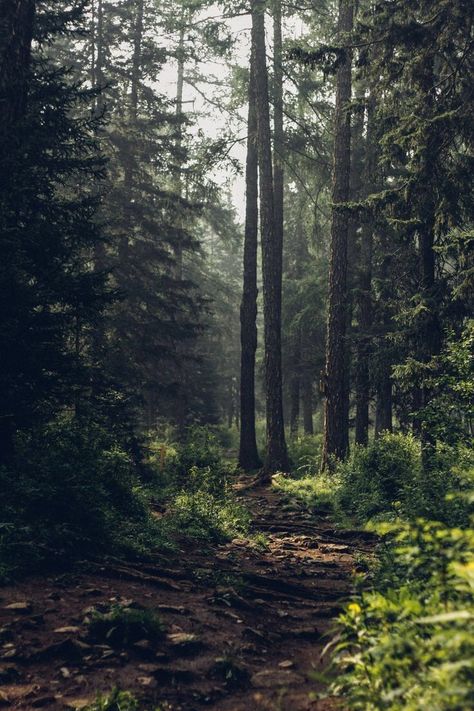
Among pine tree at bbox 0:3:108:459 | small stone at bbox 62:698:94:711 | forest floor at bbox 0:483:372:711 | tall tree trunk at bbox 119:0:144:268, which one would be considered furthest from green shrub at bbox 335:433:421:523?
tall tree trunk at bbox 119:0:144:268

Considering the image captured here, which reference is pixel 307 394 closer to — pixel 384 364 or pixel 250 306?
pixel 250 306

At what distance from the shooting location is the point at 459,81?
11.7 metres

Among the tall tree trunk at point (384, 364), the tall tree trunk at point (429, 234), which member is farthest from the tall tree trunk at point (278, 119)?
the tall tree trunk at point (429, 234)

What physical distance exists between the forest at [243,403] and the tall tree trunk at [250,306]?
0.10 meters

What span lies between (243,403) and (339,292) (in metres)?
5.94

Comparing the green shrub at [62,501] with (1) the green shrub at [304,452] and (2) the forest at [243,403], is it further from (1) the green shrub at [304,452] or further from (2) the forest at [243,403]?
(1) the green shrub at [304,452]

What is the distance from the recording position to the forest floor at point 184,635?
14.8 feet

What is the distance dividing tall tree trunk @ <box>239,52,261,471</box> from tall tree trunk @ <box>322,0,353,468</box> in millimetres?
4099

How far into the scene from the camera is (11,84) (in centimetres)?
970

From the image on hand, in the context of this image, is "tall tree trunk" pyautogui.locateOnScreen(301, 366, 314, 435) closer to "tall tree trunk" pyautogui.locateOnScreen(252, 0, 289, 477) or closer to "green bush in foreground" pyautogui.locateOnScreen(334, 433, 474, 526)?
"tall tree trunk" pyautogui.locateOnScreen(252, 0, 289, 477)

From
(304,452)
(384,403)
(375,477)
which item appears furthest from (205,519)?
(304,452)

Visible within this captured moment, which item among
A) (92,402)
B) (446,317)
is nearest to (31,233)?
(92,402)

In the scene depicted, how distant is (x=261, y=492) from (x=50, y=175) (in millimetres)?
9523

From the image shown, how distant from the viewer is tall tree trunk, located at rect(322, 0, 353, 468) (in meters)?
16.0
